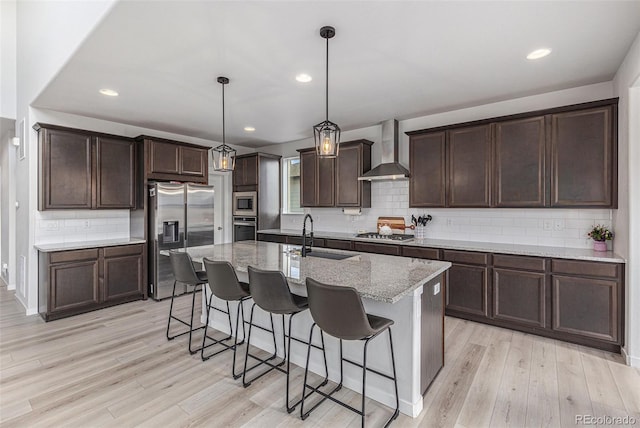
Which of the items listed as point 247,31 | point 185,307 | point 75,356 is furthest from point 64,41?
point 185,307

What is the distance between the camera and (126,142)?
181 inches

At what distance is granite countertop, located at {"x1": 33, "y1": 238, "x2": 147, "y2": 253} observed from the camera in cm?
381

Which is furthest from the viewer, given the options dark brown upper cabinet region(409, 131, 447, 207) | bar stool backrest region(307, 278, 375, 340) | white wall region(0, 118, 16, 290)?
white wall region(0, 118, 16, 290)

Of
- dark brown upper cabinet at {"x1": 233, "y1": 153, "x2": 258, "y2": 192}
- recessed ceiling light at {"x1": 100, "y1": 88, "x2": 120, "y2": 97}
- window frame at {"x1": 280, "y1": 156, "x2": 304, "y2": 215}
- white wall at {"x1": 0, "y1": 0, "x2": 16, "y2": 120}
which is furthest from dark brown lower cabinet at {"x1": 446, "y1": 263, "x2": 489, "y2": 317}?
white wall at {"x1": 0, "y1": 0, "x2": 16, "y2": 120}

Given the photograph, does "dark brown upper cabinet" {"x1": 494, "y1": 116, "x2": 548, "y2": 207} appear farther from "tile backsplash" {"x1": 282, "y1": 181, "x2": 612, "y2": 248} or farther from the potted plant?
the potted plant

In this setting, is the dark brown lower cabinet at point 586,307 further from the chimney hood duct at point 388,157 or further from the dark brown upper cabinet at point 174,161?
→ the dark brown upper cabinet at point 174,161

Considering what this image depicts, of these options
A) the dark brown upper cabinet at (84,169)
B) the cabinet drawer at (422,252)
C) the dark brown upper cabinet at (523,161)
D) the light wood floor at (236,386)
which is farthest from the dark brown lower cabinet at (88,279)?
the dark brown upper cabinet at (523,161)

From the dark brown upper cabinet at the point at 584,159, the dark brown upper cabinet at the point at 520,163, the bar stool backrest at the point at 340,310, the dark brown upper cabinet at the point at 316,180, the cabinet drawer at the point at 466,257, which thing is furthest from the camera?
the dark brown upper cabinet at the point at 316,180

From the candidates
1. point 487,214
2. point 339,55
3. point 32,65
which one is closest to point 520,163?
point 487,214

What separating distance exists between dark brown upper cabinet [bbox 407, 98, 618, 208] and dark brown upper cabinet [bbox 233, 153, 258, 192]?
2891 millimetres

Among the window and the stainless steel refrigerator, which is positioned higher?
the window

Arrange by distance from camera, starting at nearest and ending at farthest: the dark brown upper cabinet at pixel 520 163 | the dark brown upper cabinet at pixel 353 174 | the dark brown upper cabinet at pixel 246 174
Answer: the dark brown upper cabinet at pixel 520 163
the dark brown upper cabinet at pixel 353 174
the dark brown upper cabinet at pixel 246 174

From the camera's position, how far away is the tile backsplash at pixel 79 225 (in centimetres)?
414

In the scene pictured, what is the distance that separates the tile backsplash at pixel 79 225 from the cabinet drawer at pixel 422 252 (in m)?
4.15
